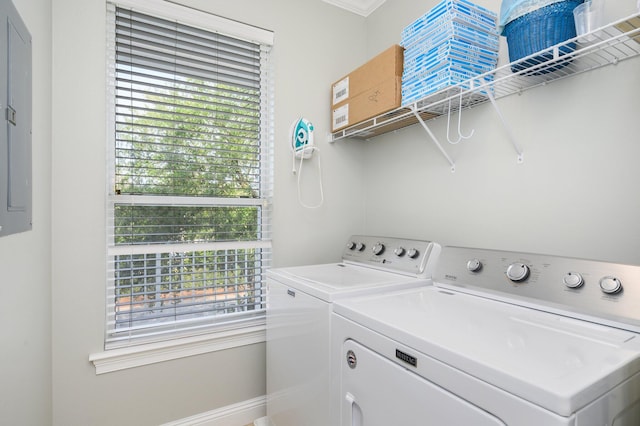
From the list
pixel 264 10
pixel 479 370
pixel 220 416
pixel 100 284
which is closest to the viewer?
pixel 479 370

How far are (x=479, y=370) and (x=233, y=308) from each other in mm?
1542

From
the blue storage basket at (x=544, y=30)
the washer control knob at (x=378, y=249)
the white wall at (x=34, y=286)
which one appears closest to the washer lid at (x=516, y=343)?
the washer control knob at (x=378, y=249)

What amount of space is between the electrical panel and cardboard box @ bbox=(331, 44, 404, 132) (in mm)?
1405

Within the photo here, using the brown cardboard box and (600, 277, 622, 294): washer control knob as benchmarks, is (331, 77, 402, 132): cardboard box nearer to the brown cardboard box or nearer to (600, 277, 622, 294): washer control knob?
the brown cardboard box

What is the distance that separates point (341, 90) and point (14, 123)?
165 centimetres

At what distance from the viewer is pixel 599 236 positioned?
3.93 ft

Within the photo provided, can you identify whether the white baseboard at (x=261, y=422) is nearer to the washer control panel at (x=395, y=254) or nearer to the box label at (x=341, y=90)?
the washer control panel at (x=395, y=254)

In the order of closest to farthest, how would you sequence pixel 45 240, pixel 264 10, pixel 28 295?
pixel 28 295 < pixel 45 240 < pixel 264 10

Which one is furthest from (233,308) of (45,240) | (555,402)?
(555,402)

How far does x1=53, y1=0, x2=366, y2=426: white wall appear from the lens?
1.53 metres

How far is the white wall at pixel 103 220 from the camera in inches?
60.1

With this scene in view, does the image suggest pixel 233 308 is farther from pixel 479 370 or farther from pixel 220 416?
pixel 479 370

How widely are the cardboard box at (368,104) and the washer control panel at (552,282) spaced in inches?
31.9

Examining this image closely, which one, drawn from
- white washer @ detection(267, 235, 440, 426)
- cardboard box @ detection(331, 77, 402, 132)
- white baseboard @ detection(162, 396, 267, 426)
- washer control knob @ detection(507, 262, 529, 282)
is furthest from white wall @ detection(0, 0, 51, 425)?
washer control knob @ detection(507, 262, 529, 282)
